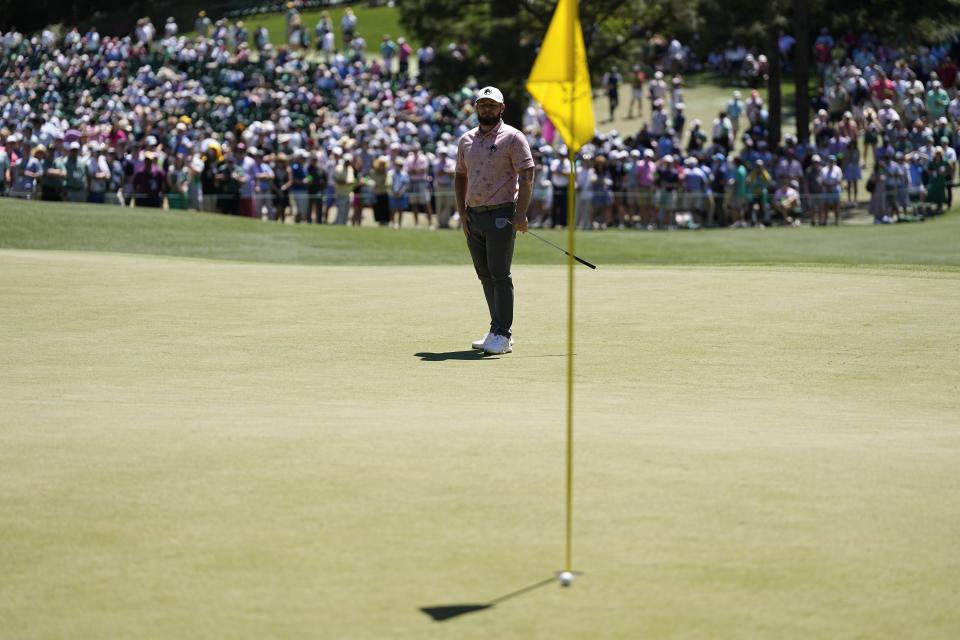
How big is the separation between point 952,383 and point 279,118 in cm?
3290

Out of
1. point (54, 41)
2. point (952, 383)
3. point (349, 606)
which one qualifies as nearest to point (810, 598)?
point (349, 606)

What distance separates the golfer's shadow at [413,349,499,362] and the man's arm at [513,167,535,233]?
0.98 metres

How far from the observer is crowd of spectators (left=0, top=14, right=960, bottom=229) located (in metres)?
30.8

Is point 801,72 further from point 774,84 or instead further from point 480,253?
point 480,253

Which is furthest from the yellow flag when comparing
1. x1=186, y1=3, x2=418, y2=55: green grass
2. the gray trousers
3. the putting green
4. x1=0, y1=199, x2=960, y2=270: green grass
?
x1=186, y1=3, x2=418, y2=55: green grass

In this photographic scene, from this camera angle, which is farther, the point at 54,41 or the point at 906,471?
the point at 54,41

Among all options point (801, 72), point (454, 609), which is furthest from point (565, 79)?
point (801, 72)

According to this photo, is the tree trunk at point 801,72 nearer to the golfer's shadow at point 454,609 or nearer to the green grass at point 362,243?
the green grass at point 362,243

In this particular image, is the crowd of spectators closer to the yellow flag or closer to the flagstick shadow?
the flagstick shadow

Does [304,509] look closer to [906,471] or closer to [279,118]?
[906,471]

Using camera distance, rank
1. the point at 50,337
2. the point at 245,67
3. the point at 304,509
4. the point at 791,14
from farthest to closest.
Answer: the point at 245,67 → the point at 791,14 → the point at 50,337 → the point at 304,509

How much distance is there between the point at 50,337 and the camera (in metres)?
12.2

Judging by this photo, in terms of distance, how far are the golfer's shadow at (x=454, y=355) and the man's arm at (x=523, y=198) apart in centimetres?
98

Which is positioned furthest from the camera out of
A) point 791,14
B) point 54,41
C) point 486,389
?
point 54,41
